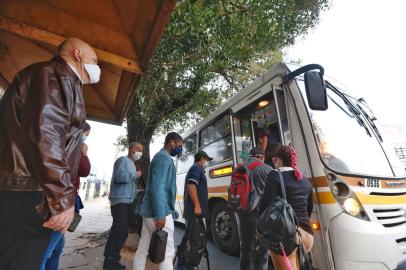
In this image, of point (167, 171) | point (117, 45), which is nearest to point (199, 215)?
point (167, 171)

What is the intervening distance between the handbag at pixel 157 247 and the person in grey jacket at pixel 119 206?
3.86 feet

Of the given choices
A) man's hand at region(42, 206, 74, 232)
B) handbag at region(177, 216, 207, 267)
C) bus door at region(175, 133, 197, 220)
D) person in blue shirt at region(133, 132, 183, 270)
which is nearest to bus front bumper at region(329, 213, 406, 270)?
handbag at region(177, 216, 207, 267)

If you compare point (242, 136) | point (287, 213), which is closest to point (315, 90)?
point (287, 213)

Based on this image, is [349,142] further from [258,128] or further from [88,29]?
[88,29]

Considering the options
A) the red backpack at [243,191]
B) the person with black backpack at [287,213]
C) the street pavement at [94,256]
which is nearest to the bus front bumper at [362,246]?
the person with black backpack at [287,213]

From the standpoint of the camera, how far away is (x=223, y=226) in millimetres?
4652

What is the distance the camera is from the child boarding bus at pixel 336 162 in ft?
8.40

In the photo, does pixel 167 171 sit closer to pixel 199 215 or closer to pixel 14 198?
pixel 199 215

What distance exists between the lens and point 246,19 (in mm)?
5098

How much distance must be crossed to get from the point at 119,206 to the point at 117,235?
407 mm

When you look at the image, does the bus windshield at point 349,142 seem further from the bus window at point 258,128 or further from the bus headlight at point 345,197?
the bus window at point 258,128

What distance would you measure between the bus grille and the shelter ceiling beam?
300 centimetres

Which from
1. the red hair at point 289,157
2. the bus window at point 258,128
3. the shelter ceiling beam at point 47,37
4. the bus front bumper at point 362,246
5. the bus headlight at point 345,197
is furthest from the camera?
the bus window at point 258,128

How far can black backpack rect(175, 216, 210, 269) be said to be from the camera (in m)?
3.17
